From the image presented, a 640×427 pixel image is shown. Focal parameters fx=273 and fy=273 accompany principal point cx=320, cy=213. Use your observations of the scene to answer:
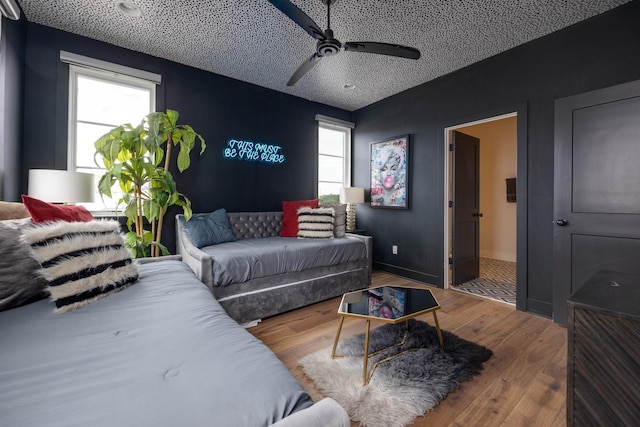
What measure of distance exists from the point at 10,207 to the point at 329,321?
2373 mm

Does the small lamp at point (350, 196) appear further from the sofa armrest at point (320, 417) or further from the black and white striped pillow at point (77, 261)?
the sofa armrest at point (320, 417)

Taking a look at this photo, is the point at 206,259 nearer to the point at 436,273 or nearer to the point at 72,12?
the point at 72,12

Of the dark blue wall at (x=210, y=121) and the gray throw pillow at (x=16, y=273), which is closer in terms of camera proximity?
the gray throw pillow at (x=16, y=273)

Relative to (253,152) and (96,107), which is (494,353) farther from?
(96,107)

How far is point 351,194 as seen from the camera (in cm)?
438

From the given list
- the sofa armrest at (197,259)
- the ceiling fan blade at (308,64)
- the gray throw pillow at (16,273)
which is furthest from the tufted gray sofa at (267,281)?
the ceiling fan blade at (308,64)

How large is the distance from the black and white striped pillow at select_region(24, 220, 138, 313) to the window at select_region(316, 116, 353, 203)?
135 inches

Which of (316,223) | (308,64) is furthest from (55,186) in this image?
(316,223)

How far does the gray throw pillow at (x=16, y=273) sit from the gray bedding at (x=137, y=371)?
0.06m

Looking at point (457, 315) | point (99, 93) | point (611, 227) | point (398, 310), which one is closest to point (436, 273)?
point (457, 315)

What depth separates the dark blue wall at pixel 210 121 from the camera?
261 cm

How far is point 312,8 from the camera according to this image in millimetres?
2355

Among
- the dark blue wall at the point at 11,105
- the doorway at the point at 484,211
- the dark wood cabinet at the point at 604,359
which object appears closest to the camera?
the dark wood cabinet at the point at 604,359

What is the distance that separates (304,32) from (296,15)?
98 cm
